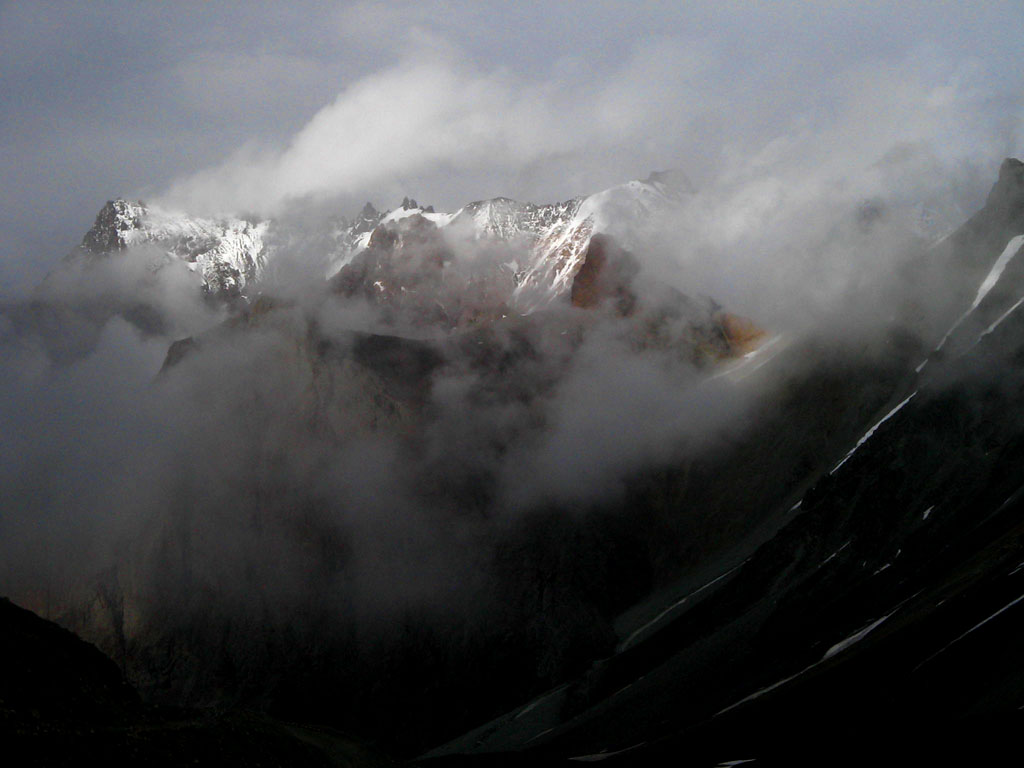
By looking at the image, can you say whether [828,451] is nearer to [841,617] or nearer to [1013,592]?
[841,617]

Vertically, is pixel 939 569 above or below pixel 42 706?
below

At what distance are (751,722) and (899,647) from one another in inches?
657

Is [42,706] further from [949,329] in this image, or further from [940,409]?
[949,329]

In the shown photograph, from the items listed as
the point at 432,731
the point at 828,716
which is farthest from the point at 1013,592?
the point at 432,731

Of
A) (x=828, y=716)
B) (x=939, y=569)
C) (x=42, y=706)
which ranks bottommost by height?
(x=828, y=716)

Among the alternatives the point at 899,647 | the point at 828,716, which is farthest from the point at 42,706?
the point at 899,647

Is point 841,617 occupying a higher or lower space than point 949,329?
lower

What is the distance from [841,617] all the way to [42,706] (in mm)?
96123

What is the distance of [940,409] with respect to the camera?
160m

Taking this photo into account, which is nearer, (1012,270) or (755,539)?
(1012,270)

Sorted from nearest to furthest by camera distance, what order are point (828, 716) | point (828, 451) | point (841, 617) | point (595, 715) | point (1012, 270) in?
point (828, 716)
point (841, 617)
point (595, 715)
point (1012, 270)
point (828, 451)

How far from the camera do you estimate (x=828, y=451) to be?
188m

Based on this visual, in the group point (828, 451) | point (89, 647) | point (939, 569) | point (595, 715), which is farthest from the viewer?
point (828, 451)

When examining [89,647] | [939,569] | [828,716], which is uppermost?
[89,647]
